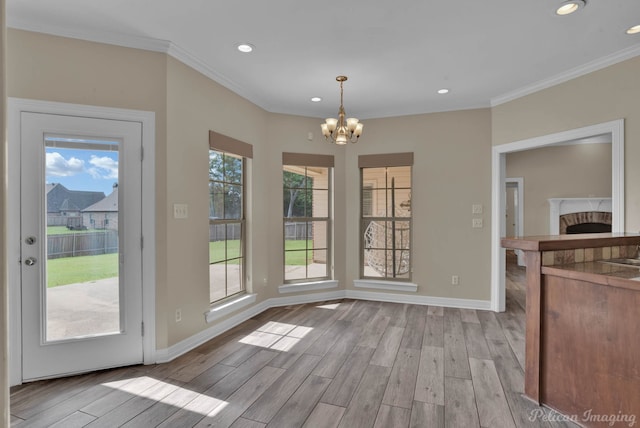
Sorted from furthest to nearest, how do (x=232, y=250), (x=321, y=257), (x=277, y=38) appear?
(x=321, y=257) < (x=232, y=250) < (x=277, y=38)

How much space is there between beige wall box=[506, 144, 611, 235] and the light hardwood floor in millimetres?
4643

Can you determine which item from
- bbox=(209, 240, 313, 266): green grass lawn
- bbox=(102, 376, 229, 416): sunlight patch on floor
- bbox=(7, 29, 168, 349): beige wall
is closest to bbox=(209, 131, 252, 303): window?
bbox=(209, 240, 313, 266): green grass lawn

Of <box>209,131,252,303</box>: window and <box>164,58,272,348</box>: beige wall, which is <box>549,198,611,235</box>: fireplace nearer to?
<box>209,131,252,303</box>: window

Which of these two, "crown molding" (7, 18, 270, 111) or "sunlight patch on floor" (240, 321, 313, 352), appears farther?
"sunlight patch on floor" (240, 321, 313, 352)

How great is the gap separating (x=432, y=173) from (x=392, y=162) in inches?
22.5

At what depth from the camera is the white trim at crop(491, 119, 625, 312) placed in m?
3.00

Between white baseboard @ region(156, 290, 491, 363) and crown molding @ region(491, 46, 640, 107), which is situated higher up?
crown molding @ region(491, 46, 640, 107)

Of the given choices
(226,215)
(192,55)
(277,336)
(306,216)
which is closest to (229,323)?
(277,336)

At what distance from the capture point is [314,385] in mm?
2445

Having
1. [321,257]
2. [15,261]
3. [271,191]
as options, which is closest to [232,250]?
[271,191]

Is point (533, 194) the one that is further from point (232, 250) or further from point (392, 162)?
point (232, 250)

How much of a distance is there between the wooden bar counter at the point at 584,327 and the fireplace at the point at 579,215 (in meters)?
5.30

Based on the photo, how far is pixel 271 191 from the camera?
448cm

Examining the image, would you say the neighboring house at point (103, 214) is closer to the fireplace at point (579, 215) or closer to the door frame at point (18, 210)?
the door frame at point (18, 210)
